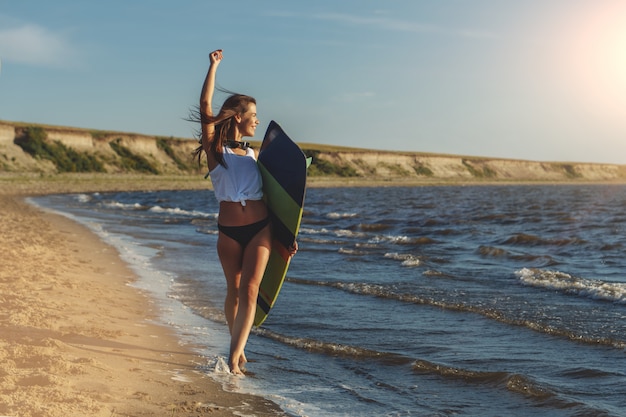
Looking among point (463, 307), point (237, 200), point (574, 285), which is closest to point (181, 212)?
point (574, 285)

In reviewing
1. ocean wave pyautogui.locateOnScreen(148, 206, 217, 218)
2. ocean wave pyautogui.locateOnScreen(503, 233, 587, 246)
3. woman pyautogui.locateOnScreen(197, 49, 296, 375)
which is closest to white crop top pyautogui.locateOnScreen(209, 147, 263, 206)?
woman pyautogui.locateOnScreen(197, 49, 296, 375)

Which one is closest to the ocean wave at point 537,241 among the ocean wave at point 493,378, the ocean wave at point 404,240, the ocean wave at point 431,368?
the ocean wave at point 404,240

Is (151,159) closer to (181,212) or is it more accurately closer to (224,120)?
(181,212)

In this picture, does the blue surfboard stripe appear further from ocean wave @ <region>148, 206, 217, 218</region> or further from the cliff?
the cliff

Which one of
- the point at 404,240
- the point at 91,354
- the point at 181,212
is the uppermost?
the point at 404,240

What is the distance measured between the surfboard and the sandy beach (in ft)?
3.48

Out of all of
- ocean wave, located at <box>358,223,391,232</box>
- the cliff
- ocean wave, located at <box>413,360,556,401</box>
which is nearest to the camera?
ocean wave, located at <box>413,360,556,401</box>

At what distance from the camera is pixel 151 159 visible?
95000 millimetres

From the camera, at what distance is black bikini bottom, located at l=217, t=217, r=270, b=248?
5352 millimetres

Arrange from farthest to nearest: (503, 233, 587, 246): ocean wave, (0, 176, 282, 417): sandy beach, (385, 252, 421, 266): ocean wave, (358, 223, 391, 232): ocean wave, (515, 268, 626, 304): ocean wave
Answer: (358, 223, 391, 232): ocean wave, (503, 233, 587, 246): ocean wave, (385, 252, 421, 266): ocean wave, (515, 268, 626, 304): ocean wave, (0, 176, 282, 417): sandy beach

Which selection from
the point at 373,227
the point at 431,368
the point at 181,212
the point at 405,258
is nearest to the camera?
the point at 431,368

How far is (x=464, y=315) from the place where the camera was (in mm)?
8750

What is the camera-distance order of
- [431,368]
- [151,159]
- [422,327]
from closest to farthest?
[431,368] → [422,327] → [151,159]

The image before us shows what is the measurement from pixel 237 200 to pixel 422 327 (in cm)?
358
